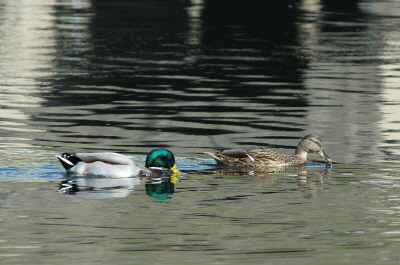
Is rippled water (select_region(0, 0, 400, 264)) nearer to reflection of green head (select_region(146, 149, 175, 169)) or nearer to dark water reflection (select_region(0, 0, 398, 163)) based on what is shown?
dark water reflection (select_region(0, 0, 398, 163))

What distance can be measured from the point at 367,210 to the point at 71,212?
331 cm

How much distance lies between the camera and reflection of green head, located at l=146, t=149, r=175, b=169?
1295cm

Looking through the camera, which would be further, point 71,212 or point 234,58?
point 234,58

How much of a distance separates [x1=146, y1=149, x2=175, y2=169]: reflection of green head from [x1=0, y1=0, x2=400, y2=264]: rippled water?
329 mm

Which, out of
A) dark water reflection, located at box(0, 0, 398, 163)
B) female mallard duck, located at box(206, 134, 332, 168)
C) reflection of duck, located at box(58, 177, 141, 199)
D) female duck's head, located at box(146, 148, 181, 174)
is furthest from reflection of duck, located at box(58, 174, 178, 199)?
dark water reflection, located at box(0, 0, 398, 163)

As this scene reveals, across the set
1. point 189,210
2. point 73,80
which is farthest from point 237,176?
point 73,80

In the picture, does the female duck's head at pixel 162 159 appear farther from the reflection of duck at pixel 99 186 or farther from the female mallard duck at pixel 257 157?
the female mallard duck at pixel 257 157

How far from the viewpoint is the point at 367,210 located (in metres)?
10.2

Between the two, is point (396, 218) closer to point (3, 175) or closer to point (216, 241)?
point (216, 241)

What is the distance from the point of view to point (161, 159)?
13.0 metres

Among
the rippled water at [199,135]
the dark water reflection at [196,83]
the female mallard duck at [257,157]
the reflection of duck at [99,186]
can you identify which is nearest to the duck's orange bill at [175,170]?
the rippled water at [199,135]

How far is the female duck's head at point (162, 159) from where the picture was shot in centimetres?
1294

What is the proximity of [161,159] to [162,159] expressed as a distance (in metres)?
0.02

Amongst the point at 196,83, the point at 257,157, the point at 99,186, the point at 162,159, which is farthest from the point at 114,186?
the point at 196,83
